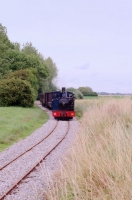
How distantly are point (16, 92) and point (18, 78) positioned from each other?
8.95ft

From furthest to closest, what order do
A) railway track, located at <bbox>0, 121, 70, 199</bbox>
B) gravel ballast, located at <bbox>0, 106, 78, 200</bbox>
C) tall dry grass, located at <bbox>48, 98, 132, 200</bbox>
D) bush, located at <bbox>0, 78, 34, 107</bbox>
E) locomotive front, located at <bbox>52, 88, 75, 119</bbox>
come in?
bush, located at <bbox>0, 78, 34, 107</bbox>
locomotive front, located at <bbox>52, 88, 75, 119</bbox>
railway track, located at <bbox>0, 121, 70, 199</bbox>
gravel ballast, located at <bbox>0, 106, 78, 200</bbox>
tall dry grass, located at <bbox>48, 98, 132, 200</bbox>

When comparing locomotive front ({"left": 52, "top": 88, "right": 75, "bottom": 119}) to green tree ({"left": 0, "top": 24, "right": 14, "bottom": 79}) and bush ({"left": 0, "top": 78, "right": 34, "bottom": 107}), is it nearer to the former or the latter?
bush ({"left": 0, "top": 78, "right": 34, "bottom": 107})

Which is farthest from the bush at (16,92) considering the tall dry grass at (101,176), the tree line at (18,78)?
the tall dry grass at (101,176)

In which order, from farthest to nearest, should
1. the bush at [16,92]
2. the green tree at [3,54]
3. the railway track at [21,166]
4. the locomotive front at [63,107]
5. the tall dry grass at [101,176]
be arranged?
the green tree at [3,54] < the bush at [16,92] < the locomotive front at [63,107] < the railway track at [21,166] < the tall dry grass at [101,176]

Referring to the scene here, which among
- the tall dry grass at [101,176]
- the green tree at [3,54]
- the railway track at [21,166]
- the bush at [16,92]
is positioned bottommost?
the railway track at [21,166]

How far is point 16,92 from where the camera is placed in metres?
44.4

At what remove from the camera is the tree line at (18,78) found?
147ft

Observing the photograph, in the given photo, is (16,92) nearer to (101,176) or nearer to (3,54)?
(3,54)

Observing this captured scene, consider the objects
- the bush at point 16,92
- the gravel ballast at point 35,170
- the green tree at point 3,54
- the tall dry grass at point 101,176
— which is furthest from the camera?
the green tree at point 3,54

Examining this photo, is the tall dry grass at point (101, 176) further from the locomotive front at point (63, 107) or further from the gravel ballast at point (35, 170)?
the locomotive front at point (63, 107)

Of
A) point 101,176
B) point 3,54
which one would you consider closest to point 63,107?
point 101,176

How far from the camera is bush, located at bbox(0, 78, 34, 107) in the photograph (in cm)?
4450

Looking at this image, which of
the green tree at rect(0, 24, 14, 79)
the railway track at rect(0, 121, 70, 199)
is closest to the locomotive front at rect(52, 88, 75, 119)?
the railway track at rect(0, 121, 70, 199)

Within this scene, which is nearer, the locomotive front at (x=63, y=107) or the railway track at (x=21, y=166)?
the railway track at (x=21, y=166)
